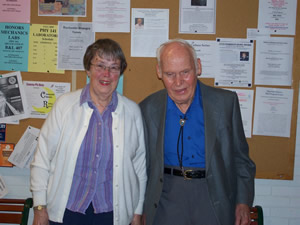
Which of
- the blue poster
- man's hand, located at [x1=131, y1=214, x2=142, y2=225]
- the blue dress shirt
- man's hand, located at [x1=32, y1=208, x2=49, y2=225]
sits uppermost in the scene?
the blue poster

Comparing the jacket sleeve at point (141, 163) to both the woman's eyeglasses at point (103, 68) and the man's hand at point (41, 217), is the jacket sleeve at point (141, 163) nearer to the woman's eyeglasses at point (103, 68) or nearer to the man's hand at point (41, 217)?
the woman's eyeglasses at point (103, 68)

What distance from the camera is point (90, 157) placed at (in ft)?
5.56

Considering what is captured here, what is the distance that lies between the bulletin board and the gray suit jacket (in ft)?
1.61

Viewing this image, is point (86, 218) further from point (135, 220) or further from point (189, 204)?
point (189, 204)

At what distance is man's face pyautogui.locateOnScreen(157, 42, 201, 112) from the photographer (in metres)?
1.72

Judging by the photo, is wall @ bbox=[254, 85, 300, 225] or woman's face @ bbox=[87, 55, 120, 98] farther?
wall @ bbox=[254, 85, 300, 225]

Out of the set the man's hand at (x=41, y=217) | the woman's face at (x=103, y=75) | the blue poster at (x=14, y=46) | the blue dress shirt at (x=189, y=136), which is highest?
the blue poster at (x=14, y=46)

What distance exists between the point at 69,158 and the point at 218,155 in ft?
Answer: 2.83

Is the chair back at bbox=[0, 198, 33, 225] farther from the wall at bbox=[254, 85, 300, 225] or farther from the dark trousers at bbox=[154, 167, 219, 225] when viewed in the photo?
the wall at bbox=[254, 85, 300, 225]

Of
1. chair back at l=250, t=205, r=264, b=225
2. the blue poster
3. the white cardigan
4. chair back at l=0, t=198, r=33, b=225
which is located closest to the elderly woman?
the white cardigan

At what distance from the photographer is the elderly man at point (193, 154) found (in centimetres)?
172

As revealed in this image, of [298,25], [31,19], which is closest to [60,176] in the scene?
[31,19]

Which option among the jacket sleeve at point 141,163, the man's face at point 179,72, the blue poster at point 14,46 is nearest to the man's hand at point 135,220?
the jacket sleeve at point 141,163

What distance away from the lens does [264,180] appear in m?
2.40
